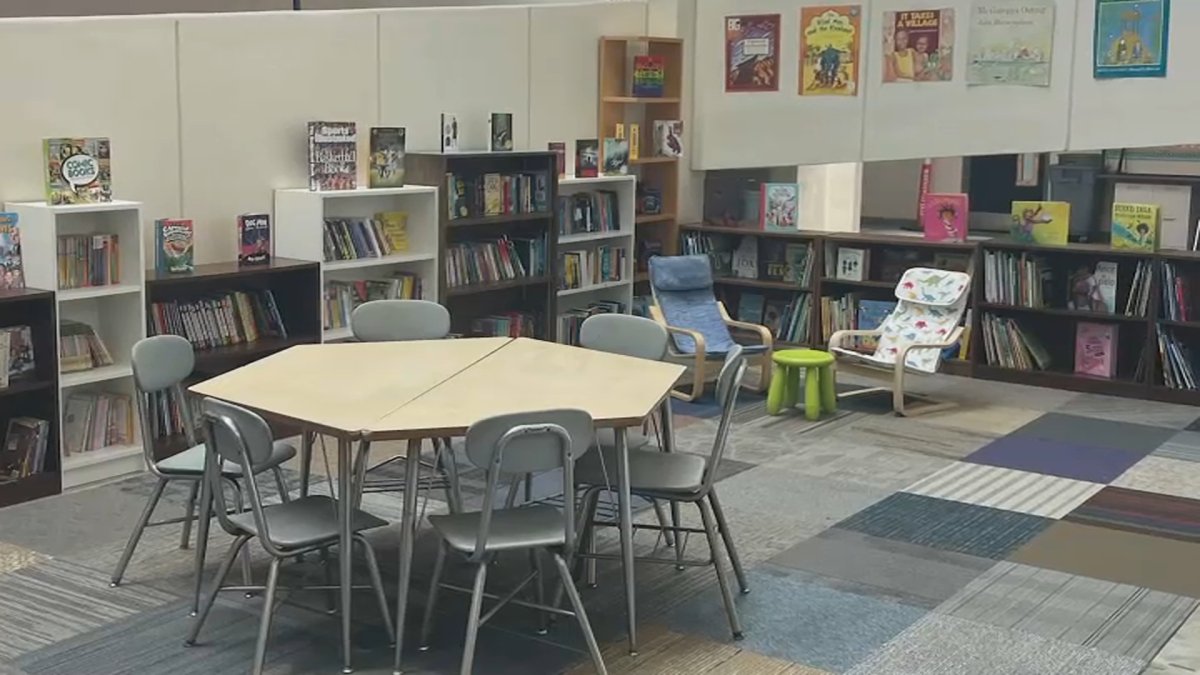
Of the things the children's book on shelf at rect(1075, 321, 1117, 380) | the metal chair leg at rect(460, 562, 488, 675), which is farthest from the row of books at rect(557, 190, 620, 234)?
the metal chair leg at rect(460, 562, 488, 675)

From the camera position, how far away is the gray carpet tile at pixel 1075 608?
15.3ft

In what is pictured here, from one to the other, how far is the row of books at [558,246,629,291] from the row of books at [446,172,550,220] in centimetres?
58

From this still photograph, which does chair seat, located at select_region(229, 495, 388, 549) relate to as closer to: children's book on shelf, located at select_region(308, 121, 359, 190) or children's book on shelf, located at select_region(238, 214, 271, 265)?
children's book on shelf, located at select_region(238, 214, 271, 265)

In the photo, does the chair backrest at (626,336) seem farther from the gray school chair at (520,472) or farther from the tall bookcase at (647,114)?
the tall bookcase at (647,114)

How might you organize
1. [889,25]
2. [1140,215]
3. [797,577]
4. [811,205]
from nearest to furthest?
[797,577], [1140,215], [889,25], [811,205]

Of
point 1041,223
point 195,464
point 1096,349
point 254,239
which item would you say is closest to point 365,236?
point 254,239

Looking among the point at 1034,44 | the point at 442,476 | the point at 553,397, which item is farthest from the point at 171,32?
the point at 1034,44

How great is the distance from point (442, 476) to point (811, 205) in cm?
599

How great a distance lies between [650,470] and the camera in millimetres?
4883

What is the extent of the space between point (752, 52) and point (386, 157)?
3.29 metres

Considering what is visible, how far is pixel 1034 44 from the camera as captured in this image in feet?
29.5

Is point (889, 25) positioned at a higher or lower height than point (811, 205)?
higher

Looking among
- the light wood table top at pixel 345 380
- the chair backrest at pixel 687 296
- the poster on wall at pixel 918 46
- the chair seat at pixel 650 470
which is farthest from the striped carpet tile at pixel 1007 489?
the poster on wall at pixel 918 46

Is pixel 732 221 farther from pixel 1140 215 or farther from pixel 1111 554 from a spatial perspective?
pixel 1111 554
